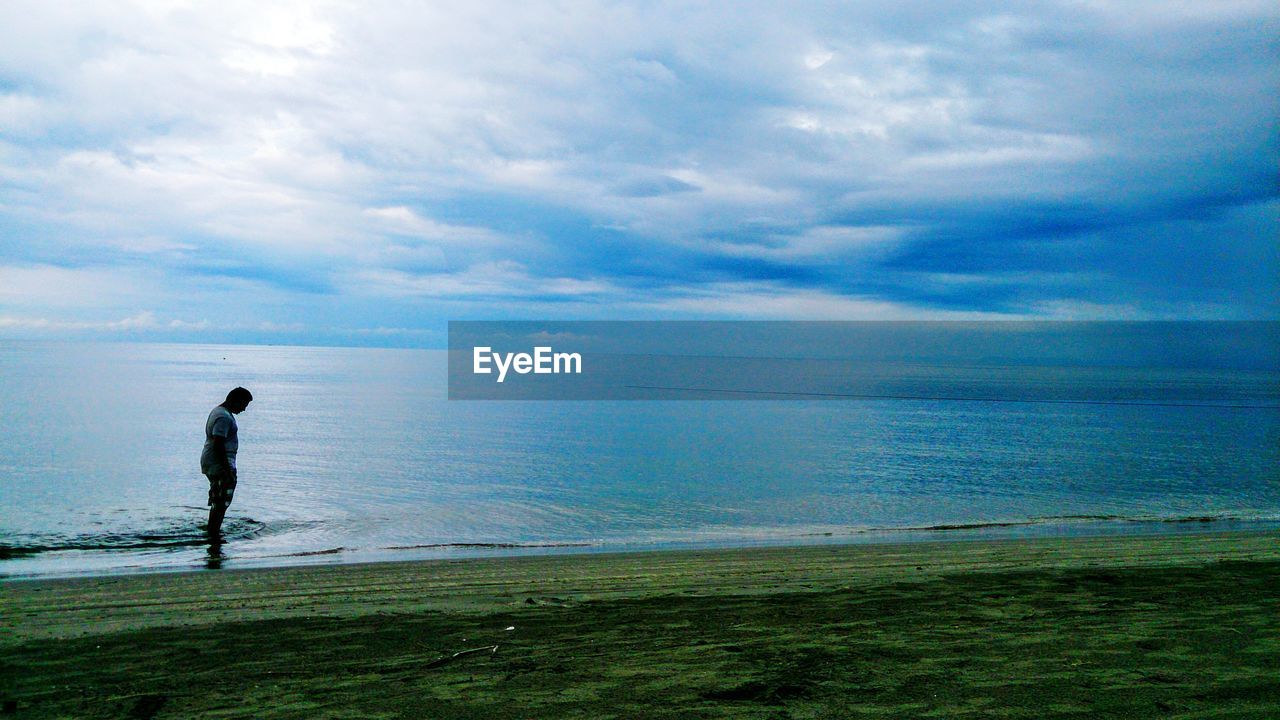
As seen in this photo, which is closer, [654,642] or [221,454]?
[654,642]

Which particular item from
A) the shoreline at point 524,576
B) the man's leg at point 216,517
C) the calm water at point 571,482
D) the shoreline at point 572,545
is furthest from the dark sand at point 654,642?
the calm water at point 571,482

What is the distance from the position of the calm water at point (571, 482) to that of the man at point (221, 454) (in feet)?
2.35

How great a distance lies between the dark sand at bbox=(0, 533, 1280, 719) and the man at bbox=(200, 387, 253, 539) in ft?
9.01

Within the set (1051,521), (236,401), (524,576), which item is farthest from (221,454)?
(1051,521)

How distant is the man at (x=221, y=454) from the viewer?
530 inches

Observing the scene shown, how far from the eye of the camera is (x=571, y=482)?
2441 centimetres

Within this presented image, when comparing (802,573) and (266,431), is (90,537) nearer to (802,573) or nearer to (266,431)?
(802,573)

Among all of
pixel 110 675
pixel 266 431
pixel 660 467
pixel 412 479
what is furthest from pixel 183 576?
pixel 266 431

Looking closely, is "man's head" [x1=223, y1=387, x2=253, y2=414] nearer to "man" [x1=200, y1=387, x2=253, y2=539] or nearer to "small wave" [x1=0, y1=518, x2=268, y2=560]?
"man" [x1=200, y1=387, x2=253, y2=539]

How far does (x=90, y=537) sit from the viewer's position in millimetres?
15039

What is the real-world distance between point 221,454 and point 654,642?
377 inches

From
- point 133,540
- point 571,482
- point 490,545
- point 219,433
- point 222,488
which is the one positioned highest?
point 219,433

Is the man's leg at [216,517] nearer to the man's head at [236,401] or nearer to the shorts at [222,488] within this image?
the shorts at [222,488]

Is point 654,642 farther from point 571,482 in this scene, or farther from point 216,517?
point 571,482
